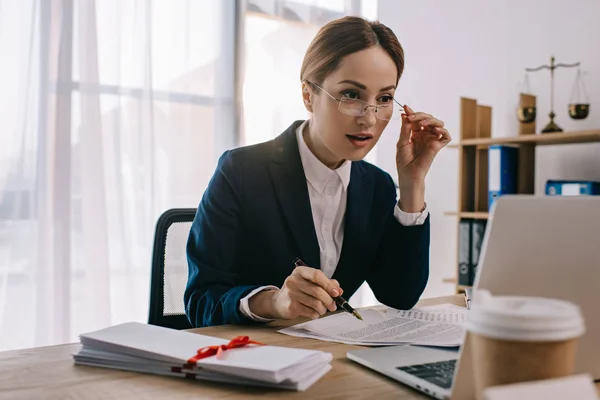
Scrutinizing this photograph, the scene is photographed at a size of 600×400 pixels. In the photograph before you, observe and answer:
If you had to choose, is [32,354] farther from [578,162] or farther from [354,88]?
[578,162]

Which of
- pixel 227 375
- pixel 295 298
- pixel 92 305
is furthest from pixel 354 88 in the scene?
pixel 92 305

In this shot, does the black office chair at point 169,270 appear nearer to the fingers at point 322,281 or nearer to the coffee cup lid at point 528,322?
the fingers at point 322,281

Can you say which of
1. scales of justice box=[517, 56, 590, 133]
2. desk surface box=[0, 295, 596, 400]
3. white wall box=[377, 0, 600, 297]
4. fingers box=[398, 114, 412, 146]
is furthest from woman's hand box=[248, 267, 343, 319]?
white wall box=[377, 0, 600, 297]

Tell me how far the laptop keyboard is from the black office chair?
0.88m

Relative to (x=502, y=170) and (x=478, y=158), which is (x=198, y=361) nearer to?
(x=502, y=170)

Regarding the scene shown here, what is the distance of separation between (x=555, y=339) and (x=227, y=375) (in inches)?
18.0

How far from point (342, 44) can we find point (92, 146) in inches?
68.7

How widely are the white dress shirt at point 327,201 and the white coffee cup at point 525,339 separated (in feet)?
3.32

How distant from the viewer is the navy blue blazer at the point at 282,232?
1422 mm

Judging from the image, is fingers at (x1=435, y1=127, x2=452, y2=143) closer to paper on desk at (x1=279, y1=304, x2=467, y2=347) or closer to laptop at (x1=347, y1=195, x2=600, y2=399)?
paper on desk at (x1=279, y1=304, x2=467, y2=347)

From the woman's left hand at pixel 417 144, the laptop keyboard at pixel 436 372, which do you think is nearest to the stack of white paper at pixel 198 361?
the laptop keyboard at pixel 436 372

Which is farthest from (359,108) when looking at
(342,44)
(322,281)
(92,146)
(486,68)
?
(486,68)

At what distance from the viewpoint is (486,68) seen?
321 centimetres

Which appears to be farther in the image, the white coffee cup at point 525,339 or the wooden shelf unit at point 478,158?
the wooden shelf unit at point 478,158
